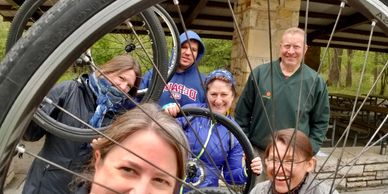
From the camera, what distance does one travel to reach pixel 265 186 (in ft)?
5.86

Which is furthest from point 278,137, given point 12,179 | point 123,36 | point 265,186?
point 12,179

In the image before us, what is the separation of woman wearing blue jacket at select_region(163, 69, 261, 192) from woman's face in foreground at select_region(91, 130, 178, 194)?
0.95 m

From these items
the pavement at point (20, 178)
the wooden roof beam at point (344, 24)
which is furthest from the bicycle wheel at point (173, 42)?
the wooden roof beam at point (344, 24)

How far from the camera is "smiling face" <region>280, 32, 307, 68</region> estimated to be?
2477 mm

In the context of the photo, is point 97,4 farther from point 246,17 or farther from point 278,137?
point 246,17

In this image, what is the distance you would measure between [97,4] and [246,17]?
12.8 feet

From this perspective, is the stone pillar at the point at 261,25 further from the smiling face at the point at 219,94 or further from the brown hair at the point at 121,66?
the brown hair at the point at 121,66

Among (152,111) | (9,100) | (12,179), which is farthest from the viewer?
(12,179)

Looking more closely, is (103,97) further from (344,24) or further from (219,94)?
(344,24)

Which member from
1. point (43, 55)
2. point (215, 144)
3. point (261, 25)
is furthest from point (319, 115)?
point (43, 55)

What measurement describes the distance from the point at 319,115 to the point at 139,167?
212cm

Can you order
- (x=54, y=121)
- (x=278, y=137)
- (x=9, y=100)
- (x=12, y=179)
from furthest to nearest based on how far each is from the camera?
(x=12, y=179) < (x=54, y=121) < (x=278, y=137) < (x=9, y=100)

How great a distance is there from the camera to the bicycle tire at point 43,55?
649 mm

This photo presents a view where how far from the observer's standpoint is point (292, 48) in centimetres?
253
